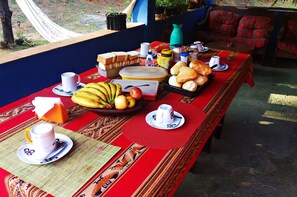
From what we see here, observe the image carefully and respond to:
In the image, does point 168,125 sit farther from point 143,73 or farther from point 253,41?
point 253,41

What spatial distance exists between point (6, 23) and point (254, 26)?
12.5ft

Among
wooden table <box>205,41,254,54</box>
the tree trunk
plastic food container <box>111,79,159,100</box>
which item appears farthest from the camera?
wooden table <box>205,41,254,54</box>

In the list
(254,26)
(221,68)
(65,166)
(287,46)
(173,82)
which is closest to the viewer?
(65,166)

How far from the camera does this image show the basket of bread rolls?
1438 mm

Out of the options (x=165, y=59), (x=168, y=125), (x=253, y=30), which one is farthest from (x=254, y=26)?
(x=168, y=125)

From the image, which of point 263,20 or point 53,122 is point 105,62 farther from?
point 263,20

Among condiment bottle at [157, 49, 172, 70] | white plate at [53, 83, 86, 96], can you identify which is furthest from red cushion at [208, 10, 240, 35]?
white plate at [53, 83, 86, 96]

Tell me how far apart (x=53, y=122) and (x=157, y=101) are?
1.70 feet

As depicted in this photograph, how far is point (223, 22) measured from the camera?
484 centimetres

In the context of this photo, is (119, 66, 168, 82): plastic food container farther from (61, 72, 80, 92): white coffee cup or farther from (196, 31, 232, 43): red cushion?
(196, 31, 232, 43): red cushion

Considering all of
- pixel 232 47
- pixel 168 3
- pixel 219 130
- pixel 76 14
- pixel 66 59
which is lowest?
pixel 219 130

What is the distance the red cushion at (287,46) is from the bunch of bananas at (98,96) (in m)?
3.81

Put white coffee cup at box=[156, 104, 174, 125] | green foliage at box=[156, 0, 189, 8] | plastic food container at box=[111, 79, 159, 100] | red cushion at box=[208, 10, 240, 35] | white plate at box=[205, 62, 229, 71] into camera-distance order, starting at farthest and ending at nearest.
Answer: red cushion at box=[208, 10, 240, 35] < green foliage at box=[156, 0, 189, 8] < white plate at box=[205, 62, 229, 71] < plastic food container at box=[111, 79, 159, 100] < white coffee cup at box=[156, 104, 174, 125]

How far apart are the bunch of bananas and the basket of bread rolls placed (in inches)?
13.8
